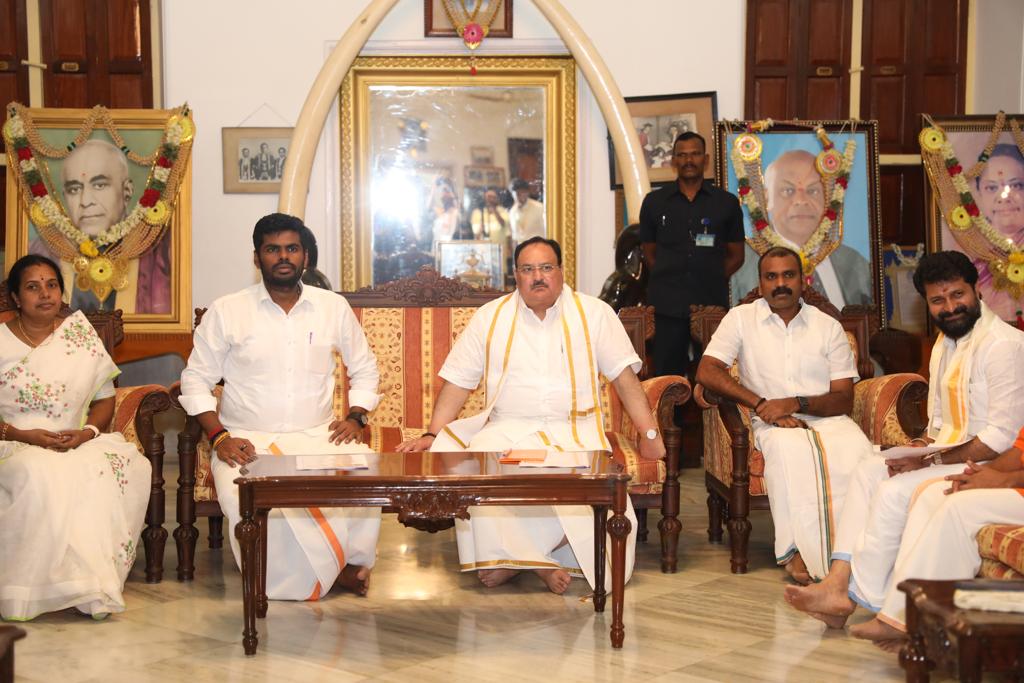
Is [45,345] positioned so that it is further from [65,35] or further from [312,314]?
[65,35]

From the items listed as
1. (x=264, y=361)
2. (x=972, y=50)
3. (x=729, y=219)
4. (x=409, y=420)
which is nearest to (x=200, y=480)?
(x=264, y=361)

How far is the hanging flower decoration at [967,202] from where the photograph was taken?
26.8ft

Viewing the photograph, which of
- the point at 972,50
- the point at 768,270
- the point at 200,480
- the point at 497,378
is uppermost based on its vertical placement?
the point at 972,50

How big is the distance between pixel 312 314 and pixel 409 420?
87cm

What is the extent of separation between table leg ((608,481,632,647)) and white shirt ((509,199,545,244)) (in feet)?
16.7

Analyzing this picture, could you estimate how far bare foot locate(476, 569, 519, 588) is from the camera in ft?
16.2

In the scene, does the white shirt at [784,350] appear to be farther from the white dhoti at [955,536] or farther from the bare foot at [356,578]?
the bare foot at [356,578]

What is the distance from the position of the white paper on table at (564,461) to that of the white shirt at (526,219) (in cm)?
476

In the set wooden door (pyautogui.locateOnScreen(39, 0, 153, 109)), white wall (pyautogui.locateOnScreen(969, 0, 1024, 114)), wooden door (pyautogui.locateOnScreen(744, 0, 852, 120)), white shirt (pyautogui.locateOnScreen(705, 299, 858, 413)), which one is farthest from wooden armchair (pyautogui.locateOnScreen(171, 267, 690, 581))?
white wall (pyautogui.locateOnScreen(969, 0, 1024, 114))

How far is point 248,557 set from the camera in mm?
3961

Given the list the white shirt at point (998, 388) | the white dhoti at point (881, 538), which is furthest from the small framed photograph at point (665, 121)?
the white dhoti at point (881, 538)

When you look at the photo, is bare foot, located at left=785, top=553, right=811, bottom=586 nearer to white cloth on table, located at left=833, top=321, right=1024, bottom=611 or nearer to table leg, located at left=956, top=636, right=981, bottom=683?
white cloth on table, located at left=833, top=321, right=1024, bottom=611

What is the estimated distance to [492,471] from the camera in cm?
396

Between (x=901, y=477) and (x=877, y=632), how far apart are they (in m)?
0.55
